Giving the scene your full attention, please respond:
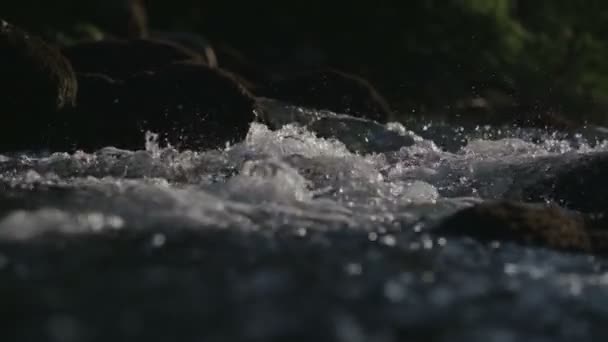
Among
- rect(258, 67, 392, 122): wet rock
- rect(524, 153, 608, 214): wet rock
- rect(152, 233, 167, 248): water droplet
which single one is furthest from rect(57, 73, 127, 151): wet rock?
rect(152, 233, 167, 248): water droplet

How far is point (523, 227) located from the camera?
4.31m

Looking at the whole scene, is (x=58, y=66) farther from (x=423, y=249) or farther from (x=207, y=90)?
(x=423, y=249)

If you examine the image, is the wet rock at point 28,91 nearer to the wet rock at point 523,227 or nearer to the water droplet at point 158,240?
the water droplet at point 158,240

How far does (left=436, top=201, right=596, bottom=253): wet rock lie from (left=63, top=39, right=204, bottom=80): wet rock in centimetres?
660

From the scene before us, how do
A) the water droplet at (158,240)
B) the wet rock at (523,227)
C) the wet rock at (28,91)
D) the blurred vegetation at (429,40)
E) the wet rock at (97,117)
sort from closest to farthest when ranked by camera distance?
1. the water droplet at (158,240)
2. the wet rock at (523,227)
3. the wet rock at (28,91)
4. the wet rock at (97,117)
5. the blurred vegetation at (429,40)

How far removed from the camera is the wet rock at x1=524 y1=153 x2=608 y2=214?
234 inches

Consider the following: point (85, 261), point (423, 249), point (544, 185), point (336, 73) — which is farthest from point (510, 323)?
point (336, 73)

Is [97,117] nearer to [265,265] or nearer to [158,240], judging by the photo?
[158,240]

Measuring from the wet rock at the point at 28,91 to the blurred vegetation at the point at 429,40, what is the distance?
26.2 feet

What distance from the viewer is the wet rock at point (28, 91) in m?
7.75

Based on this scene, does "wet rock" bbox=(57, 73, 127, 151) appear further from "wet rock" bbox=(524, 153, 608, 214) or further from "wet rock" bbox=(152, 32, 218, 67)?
"wet rock" bbox=(152, 32, 218, 67)

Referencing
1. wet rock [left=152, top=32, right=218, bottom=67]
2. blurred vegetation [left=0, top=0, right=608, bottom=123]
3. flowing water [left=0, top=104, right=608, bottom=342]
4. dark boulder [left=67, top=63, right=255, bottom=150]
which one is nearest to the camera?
flowing water [left=0, top=104, right=608, bottom=342]

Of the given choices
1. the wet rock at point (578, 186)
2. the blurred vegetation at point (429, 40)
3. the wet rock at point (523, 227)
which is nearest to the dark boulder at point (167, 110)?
the wet rock at point (578, 186)

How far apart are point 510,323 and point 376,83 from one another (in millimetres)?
14707
